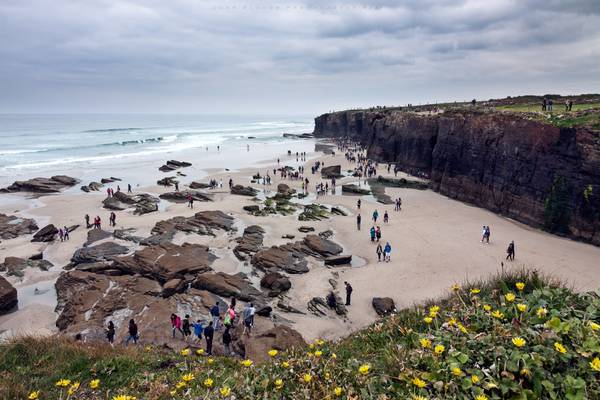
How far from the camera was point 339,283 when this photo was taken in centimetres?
1923

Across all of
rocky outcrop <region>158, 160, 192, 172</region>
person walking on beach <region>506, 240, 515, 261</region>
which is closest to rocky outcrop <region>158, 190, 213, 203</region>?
rocky outcrop <region>158, 160, 192, 172</region>

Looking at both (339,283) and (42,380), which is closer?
(42,380)

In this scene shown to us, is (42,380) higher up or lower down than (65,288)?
higher up

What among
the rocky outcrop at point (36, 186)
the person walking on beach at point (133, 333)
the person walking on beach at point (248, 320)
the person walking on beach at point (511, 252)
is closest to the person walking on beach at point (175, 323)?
the person walking on beach at point (133, 333)

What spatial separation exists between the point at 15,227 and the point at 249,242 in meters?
18.0

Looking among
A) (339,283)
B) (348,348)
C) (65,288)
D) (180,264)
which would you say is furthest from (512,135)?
(65,288)

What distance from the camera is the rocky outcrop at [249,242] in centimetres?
2286

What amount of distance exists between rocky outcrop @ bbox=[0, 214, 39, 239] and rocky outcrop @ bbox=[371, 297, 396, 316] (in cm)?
2541

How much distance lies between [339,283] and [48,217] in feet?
85.7

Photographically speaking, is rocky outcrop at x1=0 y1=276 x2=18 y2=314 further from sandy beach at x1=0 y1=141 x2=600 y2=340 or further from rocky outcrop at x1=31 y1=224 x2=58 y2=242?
rocky outcrop at x1=31 y1=224 x2=58 y2=242

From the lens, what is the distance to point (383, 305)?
1650 centimetres

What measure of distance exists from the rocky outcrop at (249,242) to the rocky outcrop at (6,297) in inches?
425

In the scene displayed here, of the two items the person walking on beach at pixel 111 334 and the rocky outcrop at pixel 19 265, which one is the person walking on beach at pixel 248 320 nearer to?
the person walking on beach at pixel 111 334

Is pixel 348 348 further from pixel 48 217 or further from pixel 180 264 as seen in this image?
pixel 48 217
